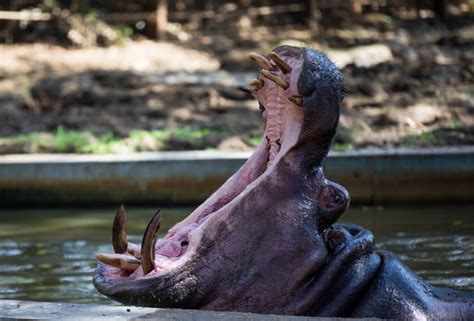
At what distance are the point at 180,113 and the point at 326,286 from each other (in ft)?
31.4

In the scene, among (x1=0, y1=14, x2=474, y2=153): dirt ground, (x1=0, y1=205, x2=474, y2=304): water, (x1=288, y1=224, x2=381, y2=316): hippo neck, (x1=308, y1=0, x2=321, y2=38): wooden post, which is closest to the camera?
(x1=288, y1=224, x2=381, y2=316): hippo neck

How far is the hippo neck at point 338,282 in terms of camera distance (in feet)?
9.96

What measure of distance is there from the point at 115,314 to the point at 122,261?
0.67 feet

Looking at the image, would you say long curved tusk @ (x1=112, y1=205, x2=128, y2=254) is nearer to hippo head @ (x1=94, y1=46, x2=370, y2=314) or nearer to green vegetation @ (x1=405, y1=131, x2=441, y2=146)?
hippo head @ (x1=94, y1=46, x2=370, y2=314)

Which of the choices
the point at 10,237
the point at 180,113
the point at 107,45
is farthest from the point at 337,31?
the point at 10,237

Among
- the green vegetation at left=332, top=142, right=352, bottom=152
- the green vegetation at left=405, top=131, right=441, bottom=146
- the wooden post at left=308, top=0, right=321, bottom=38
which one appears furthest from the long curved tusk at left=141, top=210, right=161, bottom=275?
the wooden post at left=308, top=0, right=321, bottom=38

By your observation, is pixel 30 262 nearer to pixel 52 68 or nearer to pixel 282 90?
pixel 282 90

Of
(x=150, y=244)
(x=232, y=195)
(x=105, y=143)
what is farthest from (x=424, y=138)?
(x=150, y=244)

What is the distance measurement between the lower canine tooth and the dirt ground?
263 inches

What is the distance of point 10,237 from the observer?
7.16 m

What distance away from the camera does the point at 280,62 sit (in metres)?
3.17

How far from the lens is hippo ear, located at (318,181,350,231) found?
314cm

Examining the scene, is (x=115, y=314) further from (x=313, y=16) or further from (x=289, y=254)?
(x=313, y=16)

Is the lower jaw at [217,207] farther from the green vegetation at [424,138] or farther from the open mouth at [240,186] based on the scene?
the green vegetation at [424,138]
